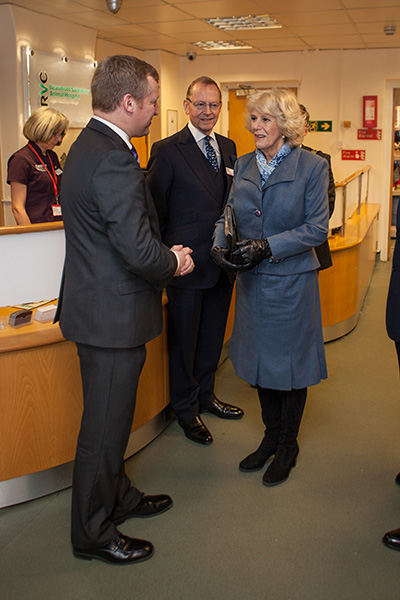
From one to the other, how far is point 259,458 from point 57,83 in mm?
4541

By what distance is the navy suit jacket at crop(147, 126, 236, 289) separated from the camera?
2.89m

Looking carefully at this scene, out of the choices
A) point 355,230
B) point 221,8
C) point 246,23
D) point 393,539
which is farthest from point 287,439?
point 246,23

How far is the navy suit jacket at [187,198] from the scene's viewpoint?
2.89 meters

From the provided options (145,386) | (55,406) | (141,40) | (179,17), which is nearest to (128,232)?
(55,406)

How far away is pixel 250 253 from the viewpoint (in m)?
2.35

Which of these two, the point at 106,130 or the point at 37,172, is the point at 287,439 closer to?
the point at 106,130

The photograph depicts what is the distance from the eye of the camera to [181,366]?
10.1 ft

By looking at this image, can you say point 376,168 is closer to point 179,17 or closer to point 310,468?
point 179,17

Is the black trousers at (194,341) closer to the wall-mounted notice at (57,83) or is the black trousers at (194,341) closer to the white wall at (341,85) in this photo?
the wall-mounted notice at (57,83)

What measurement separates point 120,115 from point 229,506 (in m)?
1.63

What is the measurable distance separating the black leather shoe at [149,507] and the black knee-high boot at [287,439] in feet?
1.56

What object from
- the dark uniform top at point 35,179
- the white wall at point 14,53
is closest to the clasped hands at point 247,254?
the dark uniform top at point 35,179

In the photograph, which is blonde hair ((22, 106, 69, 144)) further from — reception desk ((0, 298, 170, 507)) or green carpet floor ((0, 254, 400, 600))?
green carpet floor ((0, 254, 400, 600))

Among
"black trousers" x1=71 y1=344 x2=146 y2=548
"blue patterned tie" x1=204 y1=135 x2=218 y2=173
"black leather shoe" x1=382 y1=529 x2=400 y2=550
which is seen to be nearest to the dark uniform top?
"blue patterned tie" x1=204 y1=135 x2=218 y2=173
